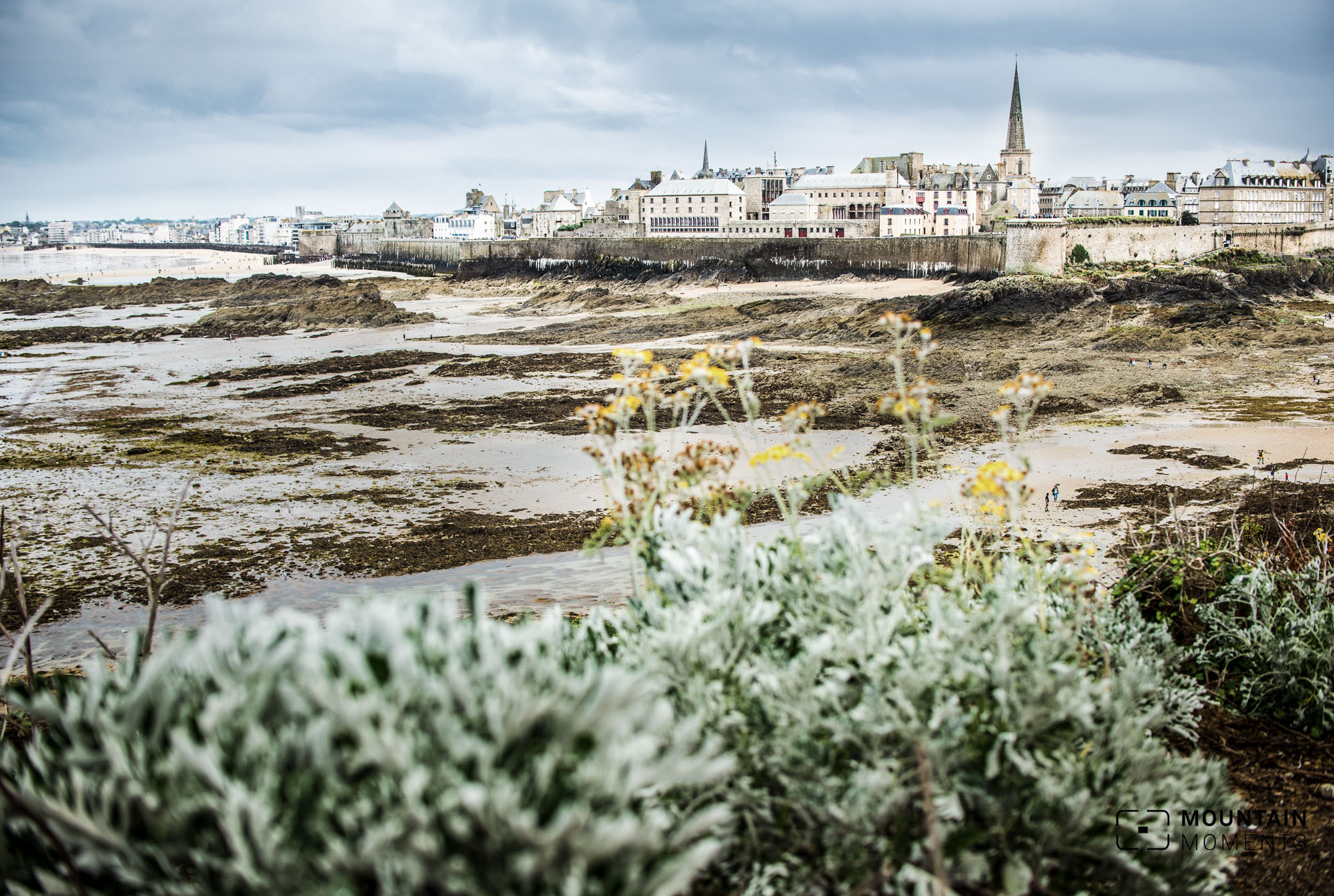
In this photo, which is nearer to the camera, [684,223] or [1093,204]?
[1093,204]

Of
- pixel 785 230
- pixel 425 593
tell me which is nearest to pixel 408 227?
pixel 785 230

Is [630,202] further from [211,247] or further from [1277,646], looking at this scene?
[211,247]

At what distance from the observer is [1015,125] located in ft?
301

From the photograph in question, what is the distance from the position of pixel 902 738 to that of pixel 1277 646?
8.71ft

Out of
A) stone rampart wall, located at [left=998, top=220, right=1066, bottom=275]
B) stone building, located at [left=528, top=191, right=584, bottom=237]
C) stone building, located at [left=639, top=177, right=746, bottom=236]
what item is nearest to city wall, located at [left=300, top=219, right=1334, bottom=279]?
stone rampart wall, located at [left=998, top=220, right=1066, bottom=275]

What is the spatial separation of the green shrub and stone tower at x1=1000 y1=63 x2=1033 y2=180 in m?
92.4

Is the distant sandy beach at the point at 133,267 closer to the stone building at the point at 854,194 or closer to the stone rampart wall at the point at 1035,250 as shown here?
the stone building at the point at 854,194

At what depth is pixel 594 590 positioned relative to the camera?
963cm

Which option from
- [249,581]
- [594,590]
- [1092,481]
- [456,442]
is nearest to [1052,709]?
[594,590]

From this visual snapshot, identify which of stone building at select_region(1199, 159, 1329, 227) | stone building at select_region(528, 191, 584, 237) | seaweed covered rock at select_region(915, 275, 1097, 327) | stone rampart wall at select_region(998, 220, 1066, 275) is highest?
stone building at select_region(528, 191, 584, 237)

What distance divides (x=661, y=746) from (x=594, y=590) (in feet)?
23.8

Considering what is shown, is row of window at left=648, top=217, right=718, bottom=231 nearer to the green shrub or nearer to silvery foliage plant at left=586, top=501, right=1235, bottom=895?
the green shrub

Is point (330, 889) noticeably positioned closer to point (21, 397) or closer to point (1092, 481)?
point (1092, 481)

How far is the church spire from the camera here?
9112 cm
